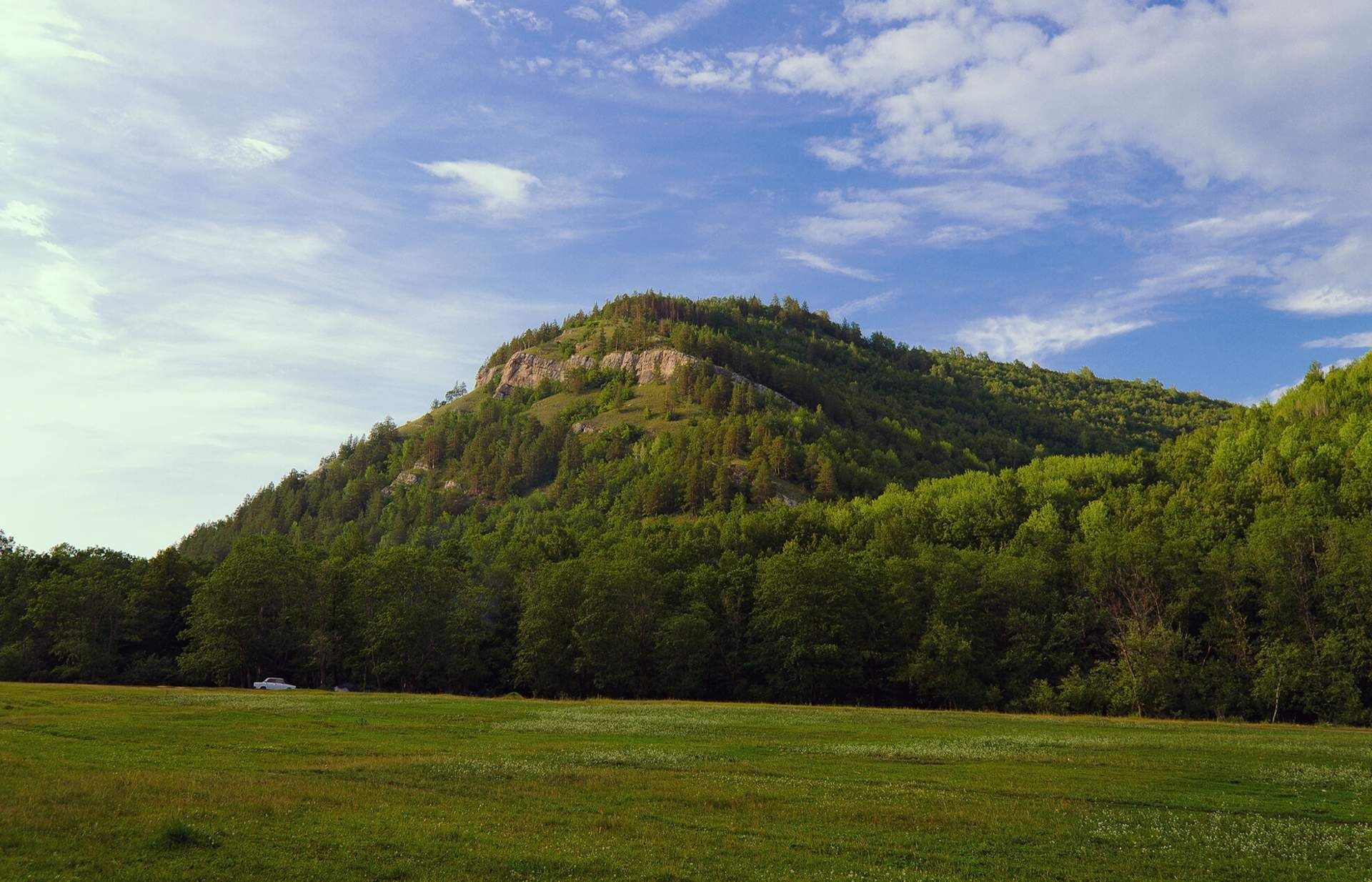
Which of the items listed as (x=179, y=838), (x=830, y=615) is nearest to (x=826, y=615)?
(x=830, y=615)

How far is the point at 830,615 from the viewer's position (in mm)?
102750

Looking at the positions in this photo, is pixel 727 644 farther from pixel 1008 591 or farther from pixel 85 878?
pixel 85 878

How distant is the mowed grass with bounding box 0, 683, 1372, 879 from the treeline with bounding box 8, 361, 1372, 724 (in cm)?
4092

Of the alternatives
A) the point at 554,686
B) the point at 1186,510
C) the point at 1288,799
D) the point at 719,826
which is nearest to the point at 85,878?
the point at 719,826

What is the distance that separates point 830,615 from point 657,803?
77.4 m

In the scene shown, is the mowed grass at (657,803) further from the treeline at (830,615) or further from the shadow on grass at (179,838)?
the treeline at (830,615)

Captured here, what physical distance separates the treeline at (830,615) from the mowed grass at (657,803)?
40.9m

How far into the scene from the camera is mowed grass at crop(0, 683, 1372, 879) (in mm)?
20203

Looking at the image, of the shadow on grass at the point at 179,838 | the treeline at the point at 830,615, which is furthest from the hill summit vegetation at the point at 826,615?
the shadow on grass at the point at 179,838

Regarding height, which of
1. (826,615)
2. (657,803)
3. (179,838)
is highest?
(826,615)

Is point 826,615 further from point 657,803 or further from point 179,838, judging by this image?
point 179,838

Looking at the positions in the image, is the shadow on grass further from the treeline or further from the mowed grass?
the treeline

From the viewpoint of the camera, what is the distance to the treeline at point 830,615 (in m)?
88.7

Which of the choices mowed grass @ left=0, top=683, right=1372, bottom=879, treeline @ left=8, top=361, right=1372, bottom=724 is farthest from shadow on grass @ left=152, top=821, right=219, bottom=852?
treeline @ left=8, top=361, right=1372, bottom=724
